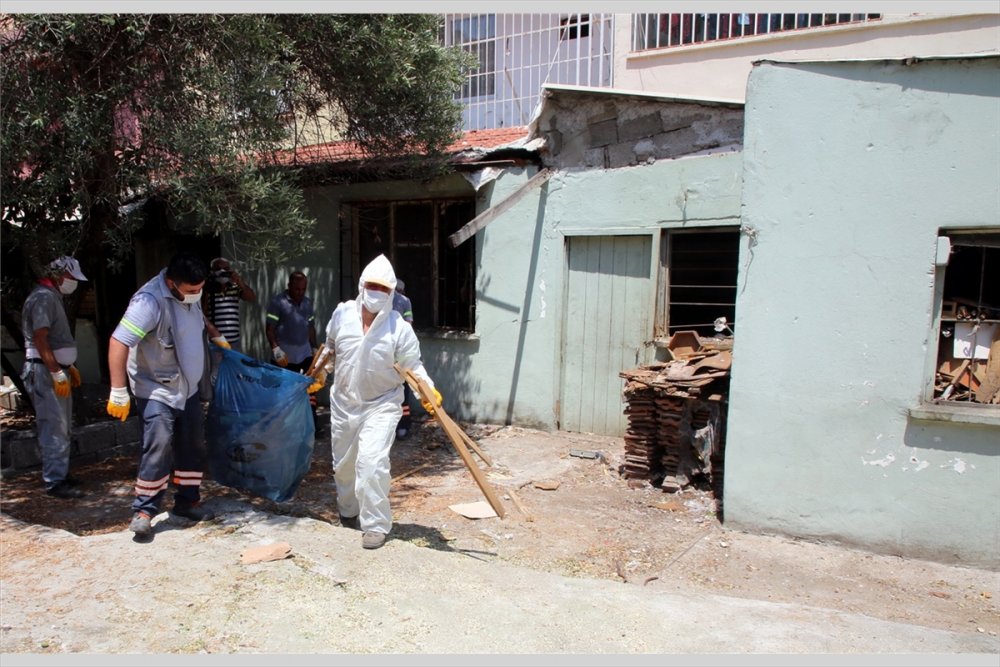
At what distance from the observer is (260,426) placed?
4738mm

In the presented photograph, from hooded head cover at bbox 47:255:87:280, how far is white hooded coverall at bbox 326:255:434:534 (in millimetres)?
2264

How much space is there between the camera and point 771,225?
4.55 m

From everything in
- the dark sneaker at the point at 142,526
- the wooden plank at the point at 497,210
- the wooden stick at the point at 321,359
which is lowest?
the dark sneaker at the point at 142,526

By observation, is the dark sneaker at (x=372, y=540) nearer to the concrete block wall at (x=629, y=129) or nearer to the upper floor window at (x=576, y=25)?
the concrete block wall at (x=629, y=129)

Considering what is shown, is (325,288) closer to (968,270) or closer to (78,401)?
(78,401)

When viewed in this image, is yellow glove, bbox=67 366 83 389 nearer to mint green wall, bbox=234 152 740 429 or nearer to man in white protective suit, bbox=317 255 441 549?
man in white protective suit, bbox=317 255 441 549

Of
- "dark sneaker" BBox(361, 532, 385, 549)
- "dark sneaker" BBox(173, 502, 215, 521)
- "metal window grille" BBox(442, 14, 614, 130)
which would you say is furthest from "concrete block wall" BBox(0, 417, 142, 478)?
"metal window grille" BBox(442, 14, 614, 130)

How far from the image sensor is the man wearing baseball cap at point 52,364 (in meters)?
5.02

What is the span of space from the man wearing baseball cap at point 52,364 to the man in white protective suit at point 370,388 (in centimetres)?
224

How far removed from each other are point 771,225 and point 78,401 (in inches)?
244

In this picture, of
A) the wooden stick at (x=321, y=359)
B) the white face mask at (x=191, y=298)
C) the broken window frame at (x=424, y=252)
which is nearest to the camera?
the white face mask at (x=191, y=298)

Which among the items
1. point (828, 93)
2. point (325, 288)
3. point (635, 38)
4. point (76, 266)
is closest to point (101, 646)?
point (76, 266)

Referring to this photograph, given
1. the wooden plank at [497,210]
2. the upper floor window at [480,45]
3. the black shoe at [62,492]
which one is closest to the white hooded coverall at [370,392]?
the black shoe at [62,492]

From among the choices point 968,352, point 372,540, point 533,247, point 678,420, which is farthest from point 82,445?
point 968,352
